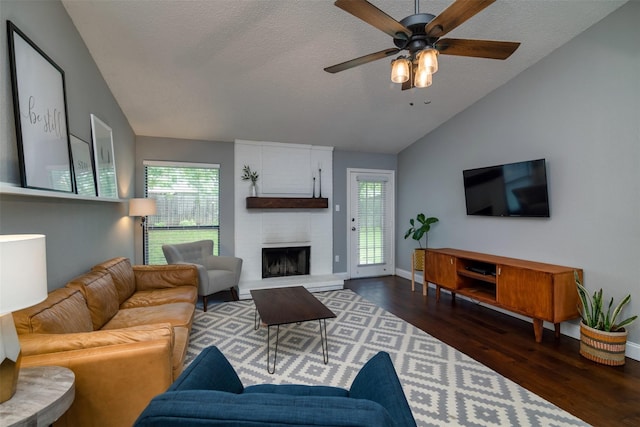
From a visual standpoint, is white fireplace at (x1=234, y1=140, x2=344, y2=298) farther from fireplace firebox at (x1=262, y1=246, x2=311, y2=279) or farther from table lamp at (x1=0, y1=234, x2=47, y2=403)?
table lamp at (x1=0, y1=234, x2=47, y2=403)

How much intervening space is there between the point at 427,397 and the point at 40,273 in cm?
234

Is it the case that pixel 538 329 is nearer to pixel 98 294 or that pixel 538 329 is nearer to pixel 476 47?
pixel 476 47

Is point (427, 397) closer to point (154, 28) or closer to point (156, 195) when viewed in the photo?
point (154, 28)

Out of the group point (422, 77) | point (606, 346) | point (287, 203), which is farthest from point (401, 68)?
point (287, 203)

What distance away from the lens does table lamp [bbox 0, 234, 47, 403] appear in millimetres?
1117

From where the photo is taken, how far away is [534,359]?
2656 mm

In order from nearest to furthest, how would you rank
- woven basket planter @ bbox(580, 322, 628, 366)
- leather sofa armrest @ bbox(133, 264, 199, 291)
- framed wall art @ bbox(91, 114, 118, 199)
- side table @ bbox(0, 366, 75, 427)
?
side table @ bbox(0, 366, 75, 427) < woven basket planter @ bbox(580, 322, 628, 366) < framed wall art @ bbox(91, 114, 118, 199) < leather sofa armrest @ bbox(133, 264, 199, 291)

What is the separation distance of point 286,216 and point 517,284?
11.1 feet

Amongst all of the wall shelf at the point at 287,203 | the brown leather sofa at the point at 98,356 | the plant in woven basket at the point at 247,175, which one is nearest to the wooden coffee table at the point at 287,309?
the brown leather sofa at the point at 98,356

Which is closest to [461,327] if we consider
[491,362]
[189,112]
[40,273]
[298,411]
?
[491,362]

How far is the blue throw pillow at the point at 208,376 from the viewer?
101 centimetres

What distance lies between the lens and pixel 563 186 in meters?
3.21

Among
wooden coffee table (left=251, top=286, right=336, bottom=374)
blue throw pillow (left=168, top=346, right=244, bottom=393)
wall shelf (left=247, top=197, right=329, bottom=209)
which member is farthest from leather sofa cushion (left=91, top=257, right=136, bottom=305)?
blue throw pillow (left=168, top=346, right=244, bottom=393)

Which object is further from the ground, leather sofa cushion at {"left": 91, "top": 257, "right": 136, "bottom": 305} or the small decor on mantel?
the small decor on mantel
